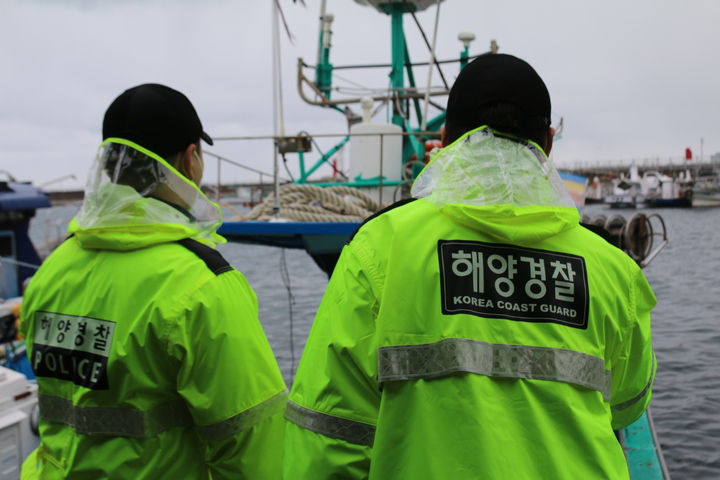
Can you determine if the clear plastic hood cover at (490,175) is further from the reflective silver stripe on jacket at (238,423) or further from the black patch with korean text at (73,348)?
the black patch with korean text at (73,348)

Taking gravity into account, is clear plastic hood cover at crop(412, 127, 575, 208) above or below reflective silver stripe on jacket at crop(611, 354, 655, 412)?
above

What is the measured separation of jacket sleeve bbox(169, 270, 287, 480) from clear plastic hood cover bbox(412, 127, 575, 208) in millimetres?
641

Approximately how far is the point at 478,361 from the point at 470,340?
0.05 metres

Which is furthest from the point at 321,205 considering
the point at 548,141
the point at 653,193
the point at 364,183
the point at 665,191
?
the point at 665,191

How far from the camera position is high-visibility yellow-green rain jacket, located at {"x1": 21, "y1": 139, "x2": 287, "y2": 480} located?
1551mm

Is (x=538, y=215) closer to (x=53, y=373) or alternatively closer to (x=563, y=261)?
(x=563, y=261)

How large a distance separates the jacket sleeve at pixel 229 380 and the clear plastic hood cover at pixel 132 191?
31 cm

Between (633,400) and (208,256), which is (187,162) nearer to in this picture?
(208,256)

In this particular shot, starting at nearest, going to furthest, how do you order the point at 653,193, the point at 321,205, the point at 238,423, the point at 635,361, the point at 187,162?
the point at 635,361 → the point at 238,423 → the point at 187,162 → the point at 321,205 → the point at 653,193

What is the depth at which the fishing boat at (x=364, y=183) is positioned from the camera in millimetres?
6066

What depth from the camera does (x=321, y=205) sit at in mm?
6449

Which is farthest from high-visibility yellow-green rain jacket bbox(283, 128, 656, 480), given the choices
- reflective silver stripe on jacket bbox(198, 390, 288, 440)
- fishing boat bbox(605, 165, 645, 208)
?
fishing boat bbox(605, 165, 645, 208)

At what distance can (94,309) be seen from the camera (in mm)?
1615

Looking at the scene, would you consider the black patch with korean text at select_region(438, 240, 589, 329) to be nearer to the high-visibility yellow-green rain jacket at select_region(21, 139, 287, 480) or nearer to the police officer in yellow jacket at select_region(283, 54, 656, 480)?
the police officer in yellow jacket at select_region(283, 54, 656, 480)
